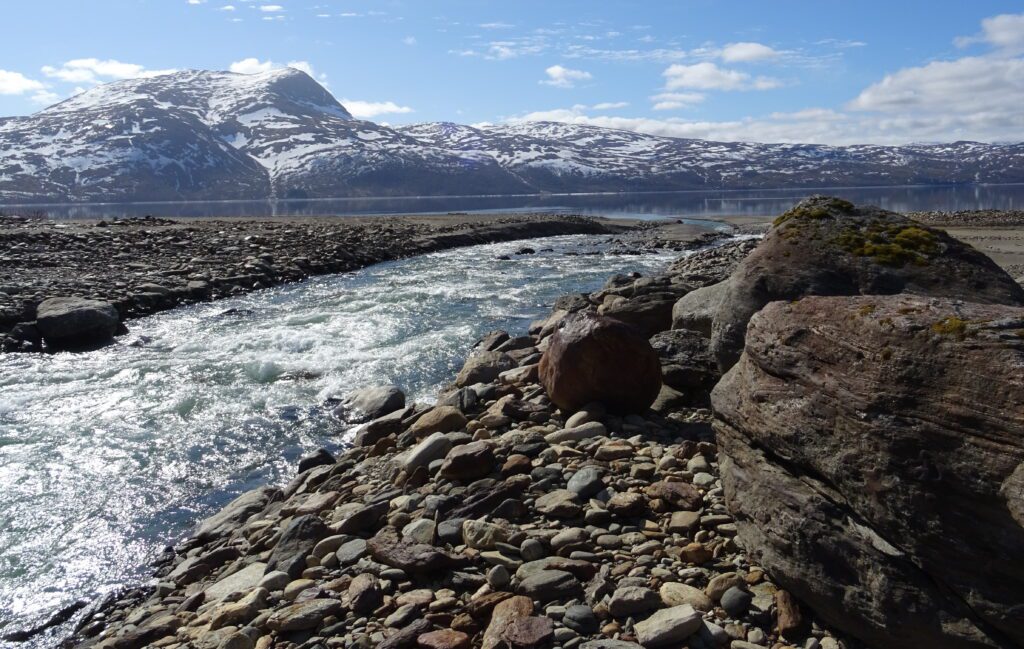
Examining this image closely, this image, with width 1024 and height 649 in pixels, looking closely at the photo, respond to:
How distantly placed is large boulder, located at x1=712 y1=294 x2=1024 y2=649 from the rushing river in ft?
24.4

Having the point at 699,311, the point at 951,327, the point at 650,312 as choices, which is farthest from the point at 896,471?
the point at 650,312

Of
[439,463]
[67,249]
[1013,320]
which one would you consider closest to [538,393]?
[439,463]

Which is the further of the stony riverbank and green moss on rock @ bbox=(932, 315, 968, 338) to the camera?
the stony riverbank

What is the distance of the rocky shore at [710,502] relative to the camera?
4.43 meters

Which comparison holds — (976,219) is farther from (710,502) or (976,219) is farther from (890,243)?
(710,502)

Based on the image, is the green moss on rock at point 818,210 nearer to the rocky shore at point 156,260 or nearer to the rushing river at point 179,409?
the rushing river at point 179,409

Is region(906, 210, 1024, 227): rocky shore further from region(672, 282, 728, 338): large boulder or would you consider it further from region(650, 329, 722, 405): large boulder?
region(650, 329, 722, 405): large boulder

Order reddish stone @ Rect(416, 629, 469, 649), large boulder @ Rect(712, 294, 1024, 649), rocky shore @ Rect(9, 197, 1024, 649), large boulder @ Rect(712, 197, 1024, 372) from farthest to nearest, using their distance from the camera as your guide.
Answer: large boulder @ Rect(712, 197, 1024, 372)
reddish stone @ Rect(416, 629, 469, 649)
rocky shore @ Rect(9, 197, 1024, 649)
large boulder @ Rect(712, 294, 1024, 649)

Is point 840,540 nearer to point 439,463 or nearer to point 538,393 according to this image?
point 439,463

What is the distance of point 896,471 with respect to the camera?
458 centimetres

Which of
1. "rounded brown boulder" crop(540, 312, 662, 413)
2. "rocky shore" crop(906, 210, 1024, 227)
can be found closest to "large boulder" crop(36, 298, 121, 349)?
"rounded brown boulder" crop(540, 312, 662, 413)

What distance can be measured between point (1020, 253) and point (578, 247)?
79.9 feet

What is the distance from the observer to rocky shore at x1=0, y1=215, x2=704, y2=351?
21734 millimetres

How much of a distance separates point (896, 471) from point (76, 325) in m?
20.7
